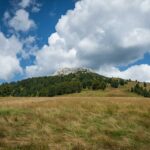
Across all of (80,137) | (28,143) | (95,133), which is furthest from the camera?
(95,133)

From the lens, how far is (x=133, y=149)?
578 inches

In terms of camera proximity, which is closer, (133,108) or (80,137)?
(80,137)

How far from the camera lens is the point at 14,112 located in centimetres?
2325

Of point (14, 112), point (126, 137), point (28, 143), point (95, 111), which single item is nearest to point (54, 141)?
point (28, 143)

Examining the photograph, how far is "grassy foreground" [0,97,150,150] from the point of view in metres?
14.6

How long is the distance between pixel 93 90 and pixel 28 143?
181092 mm

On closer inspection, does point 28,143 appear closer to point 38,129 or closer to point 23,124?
point 38,129

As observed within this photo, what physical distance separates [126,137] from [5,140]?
23.8 ft

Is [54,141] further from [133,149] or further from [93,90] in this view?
[93,90]

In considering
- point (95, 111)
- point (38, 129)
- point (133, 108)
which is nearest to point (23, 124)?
point (38, 129)

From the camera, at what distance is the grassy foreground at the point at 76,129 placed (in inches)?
574

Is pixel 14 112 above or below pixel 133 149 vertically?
above

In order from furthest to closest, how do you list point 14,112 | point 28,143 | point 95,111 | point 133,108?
point 133,108 < point 95,111 < point 14,112 < point 28,143

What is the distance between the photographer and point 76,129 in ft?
60.7
